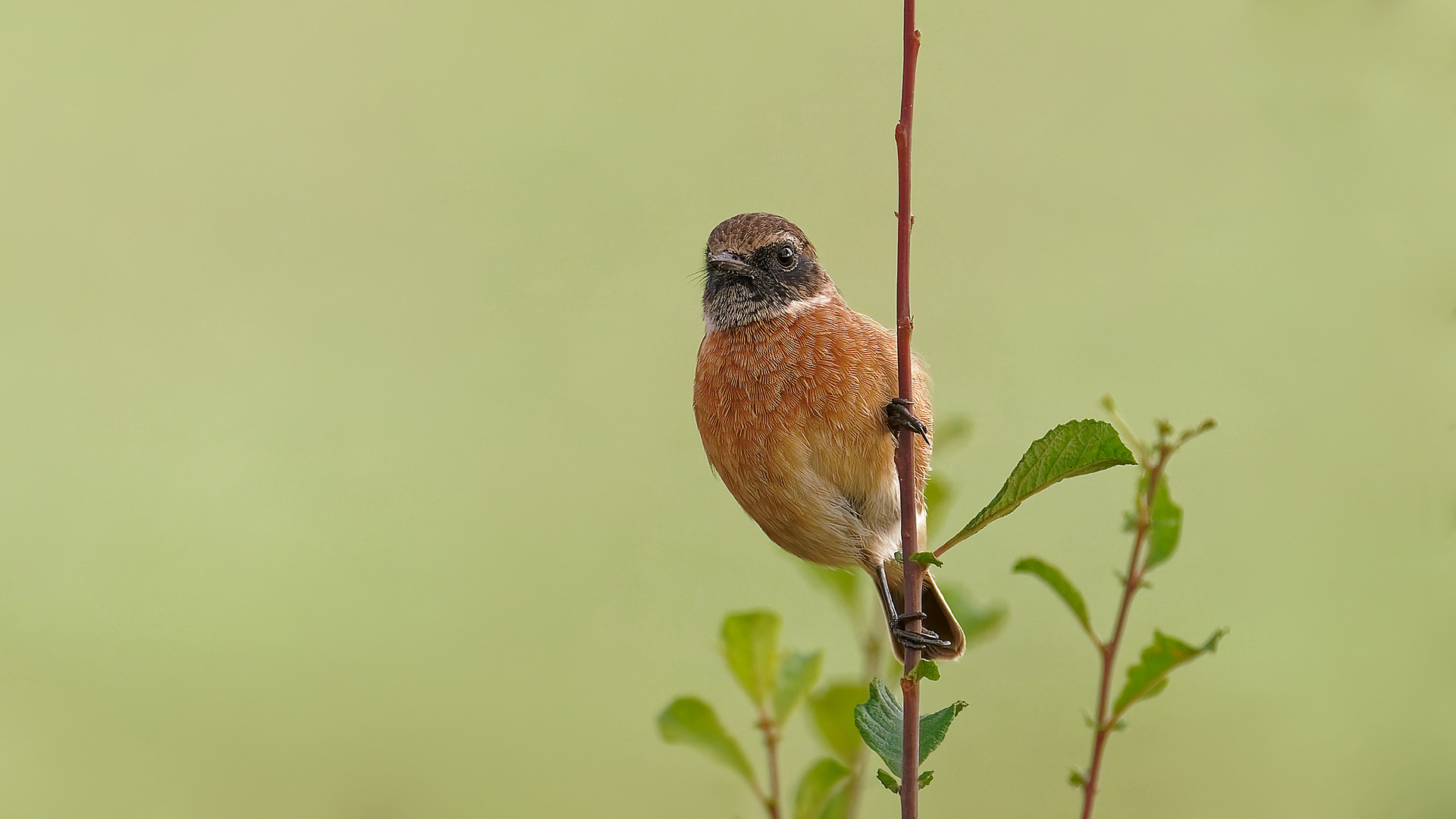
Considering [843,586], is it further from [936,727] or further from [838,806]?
[936,727]

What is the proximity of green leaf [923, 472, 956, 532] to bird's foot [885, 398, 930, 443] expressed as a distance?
170 millimetres

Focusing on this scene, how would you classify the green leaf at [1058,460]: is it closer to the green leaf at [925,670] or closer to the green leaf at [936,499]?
the green leaf at [925,670]

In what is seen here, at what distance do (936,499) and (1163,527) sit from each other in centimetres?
49

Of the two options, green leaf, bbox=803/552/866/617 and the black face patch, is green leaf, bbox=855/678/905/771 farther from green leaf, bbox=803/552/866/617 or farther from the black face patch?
the black face patch

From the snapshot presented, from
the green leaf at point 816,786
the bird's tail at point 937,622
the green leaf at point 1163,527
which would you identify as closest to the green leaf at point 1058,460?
the green leaf at point 1163,527

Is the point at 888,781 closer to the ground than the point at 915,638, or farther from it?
closer to the ground

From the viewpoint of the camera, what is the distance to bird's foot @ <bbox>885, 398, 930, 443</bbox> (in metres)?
1.13

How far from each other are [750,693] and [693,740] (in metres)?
0.11

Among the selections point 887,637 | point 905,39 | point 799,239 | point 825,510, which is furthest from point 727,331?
point 905,39

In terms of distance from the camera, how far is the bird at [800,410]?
173cm

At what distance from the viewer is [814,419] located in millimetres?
1737

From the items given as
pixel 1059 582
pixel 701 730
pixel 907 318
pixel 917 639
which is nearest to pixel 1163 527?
pixel 1059 582

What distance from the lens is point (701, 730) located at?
167 centimetres

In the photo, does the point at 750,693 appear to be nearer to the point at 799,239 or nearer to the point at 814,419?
the point at 814,419
